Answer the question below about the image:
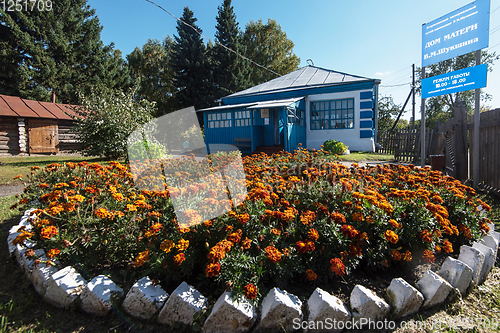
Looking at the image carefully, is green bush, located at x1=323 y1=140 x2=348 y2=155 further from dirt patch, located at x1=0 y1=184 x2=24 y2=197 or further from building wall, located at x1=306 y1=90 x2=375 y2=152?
dirt patch, located at x1=0 y1=184 x2=24 y2=197

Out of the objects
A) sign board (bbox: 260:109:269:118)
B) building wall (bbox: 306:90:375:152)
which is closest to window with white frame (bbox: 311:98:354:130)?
building wall (bbox: 306:90:375:152)

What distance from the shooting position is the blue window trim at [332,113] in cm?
1383

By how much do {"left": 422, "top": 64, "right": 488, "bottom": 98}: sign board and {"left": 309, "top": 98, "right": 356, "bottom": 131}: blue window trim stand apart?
717cm

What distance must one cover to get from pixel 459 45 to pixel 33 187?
318 inches

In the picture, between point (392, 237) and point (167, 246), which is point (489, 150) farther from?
point (167, 246)

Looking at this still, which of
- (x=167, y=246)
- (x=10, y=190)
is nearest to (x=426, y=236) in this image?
(x=167, y=246)

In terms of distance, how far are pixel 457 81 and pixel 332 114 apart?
8.70 metres

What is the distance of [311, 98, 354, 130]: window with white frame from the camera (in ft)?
45.5

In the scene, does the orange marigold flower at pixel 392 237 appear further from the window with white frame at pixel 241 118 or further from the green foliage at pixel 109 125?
the window with white frame at pixel 241 118

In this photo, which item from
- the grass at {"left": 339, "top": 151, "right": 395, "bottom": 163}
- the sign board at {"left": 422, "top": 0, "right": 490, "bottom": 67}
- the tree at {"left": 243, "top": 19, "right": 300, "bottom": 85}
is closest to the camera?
the sign board at {"left": 422, "top": 0, "right": 490, "bottom": 67}

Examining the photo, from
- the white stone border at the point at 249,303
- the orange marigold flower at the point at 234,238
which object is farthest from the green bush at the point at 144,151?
the orange marigold flower at the point at 234,238

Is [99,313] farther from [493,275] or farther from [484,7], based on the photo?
[484,7]

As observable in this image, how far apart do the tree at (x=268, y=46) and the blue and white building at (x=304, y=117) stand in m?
16.3

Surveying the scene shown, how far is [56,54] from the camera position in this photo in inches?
877
